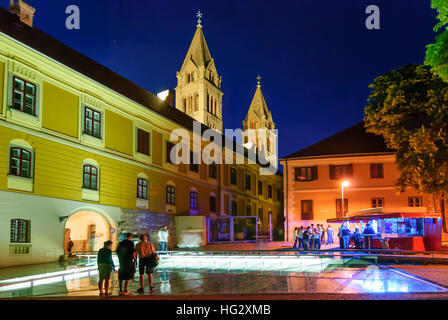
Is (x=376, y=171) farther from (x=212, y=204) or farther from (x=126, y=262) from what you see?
(x=126, y=262)

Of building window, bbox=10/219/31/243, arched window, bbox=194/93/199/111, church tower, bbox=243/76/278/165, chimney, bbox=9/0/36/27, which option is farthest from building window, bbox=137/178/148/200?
church tower, bbox=243/76/278/165

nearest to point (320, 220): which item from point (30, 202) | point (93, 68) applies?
point (93, 68)

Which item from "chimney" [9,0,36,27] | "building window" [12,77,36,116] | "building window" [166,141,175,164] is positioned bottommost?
"building window" [166,141,175,164]

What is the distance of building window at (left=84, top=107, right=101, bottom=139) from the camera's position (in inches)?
1073

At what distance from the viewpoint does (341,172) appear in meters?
42.6

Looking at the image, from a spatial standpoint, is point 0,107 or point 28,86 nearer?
point 0,107

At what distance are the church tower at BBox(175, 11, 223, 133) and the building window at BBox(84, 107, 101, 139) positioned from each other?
160ft

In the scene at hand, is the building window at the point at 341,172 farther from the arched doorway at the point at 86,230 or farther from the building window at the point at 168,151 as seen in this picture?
the arched doorway at the point at 86,230

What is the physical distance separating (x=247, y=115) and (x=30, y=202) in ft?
253

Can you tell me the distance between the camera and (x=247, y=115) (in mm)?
97688

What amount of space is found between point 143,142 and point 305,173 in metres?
17.0

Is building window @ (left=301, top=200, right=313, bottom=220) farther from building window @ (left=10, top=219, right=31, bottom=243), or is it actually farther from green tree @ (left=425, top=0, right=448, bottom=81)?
green tree @ (left=425, top=0, right=448, bottom=81)

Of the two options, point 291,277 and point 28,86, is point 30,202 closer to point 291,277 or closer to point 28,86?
point 28,86
